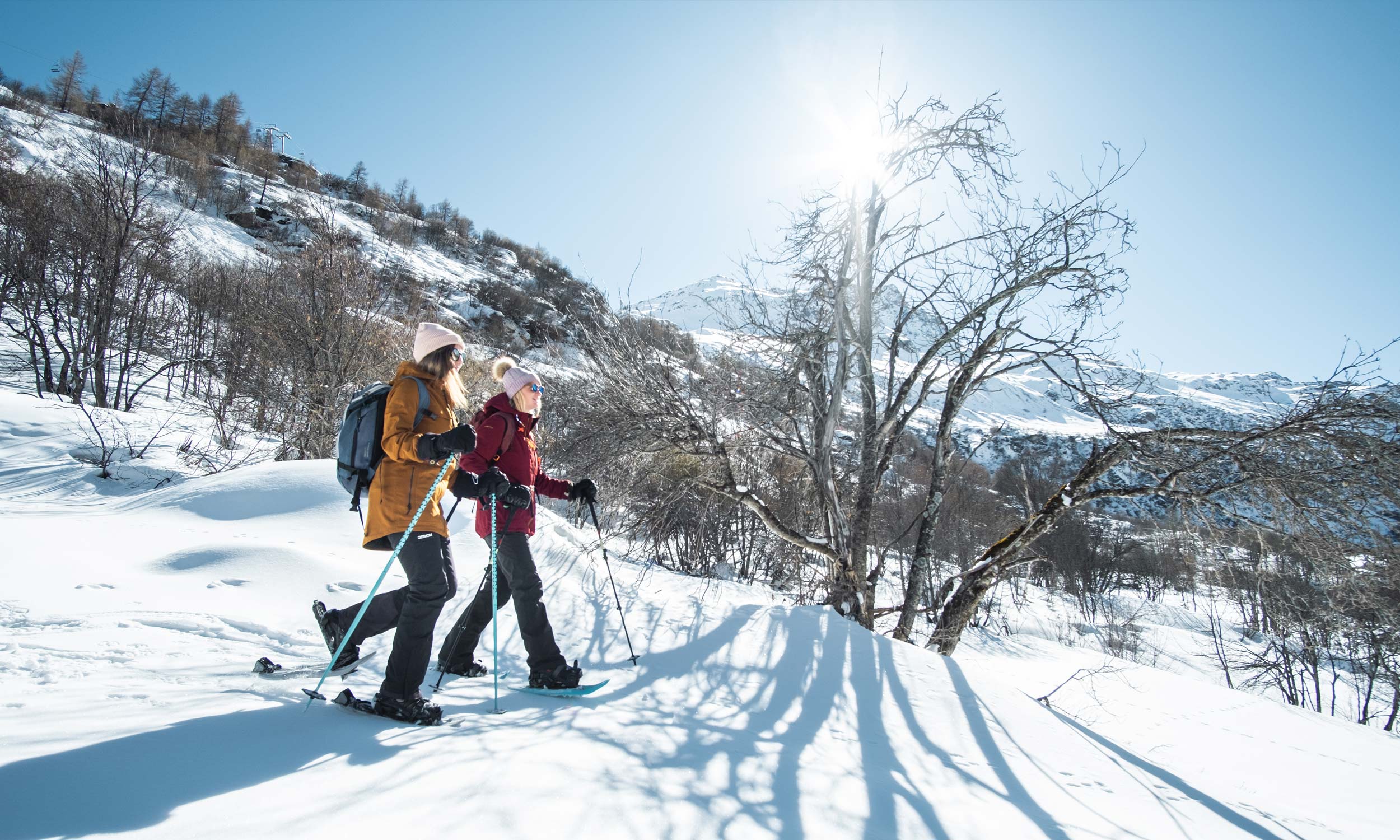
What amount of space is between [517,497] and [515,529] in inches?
11.2

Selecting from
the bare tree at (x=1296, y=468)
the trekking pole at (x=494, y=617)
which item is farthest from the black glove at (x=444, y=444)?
the bare tree at (x=1296, y=468)

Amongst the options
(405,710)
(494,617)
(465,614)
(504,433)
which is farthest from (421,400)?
(465,614)

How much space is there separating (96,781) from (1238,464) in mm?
8210

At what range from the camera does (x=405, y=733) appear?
7.27 ft

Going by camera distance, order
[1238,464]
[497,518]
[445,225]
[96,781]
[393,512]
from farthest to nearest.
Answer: [445,225] < [1238,464] < [497,518] < [393,512] < [96,781]

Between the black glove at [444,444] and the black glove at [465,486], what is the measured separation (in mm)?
356

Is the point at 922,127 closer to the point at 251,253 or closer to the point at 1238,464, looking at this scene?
the point at 1238,464

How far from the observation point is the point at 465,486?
2693 millimetres

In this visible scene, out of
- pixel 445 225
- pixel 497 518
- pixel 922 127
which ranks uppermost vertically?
pixel 445 225

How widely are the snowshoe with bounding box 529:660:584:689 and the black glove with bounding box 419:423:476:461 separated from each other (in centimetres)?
143

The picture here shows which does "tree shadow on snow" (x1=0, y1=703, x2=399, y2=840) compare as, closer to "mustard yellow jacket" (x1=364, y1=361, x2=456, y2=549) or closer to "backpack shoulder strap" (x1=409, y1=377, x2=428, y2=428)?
"mustard yellow jacket" (x1=364, y1=361, x2=456, y2=549)

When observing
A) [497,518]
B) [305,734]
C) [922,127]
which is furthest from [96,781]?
[922,127]

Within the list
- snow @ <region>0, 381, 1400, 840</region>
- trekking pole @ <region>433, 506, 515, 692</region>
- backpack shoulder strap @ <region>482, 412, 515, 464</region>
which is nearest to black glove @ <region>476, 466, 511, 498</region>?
trekking pole @ <region>433, 506, 515, 692</region>

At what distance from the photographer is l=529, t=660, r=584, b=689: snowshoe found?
3055 mm
